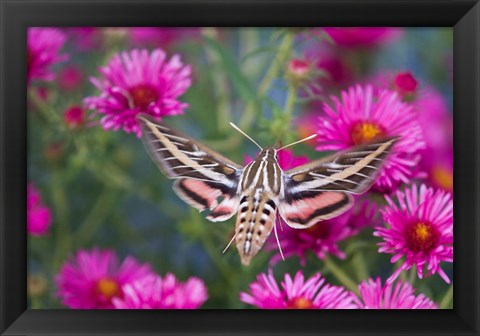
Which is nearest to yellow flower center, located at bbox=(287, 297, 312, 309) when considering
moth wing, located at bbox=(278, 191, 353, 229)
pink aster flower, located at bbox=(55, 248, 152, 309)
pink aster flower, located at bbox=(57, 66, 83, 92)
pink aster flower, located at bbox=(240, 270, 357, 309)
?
pink aster flower, located at bbox=(240, 270, 357, 309)

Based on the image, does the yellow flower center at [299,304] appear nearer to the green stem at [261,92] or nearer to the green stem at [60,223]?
the green stem at [261,92]

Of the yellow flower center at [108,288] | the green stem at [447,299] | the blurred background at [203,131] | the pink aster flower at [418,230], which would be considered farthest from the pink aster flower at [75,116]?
the green stem at [447,299]

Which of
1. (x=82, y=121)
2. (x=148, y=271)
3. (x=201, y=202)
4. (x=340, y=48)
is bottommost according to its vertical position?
(x=148, y=271)

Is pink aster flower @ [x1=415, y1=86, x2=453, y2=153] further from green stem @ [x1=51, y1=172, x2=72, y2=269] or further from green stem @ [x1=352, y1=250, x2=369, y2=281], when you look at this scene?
green stem @ [x1=51, y1=172, x2=72, y2=269]

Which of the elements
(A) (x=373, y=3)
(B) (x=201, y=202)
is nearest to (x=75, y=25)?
(B) (x=201, y=202)

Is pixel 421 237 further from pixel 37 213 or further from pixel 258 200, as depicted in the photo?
pixel 37 213

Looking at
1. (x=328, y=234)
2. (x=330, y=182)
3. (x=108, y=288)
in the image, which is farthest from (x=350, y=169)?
(x=108, y=288)

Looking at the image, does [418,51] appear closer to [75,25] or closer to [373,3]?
[373,3]
